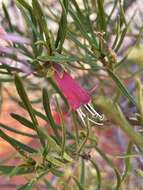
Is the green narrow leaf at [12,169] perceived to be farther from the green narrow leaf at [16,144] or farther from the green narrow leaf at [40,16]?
the green narrow leaf at [40,16]

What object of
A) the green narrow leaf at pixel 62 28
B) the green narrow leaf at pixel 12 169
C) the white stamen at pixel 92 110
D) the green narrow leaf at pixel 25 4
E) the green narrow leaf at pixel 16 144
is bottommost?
the green narrow leaf at pixel 12 169

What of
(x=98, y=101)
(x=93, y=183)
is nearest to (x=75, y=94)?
(x=98, y=101)

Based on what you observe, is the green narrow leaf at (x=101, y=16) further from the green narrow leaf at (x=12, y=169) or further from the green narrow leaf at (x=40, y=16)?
the green narrow leaf at (x=12, y=169)

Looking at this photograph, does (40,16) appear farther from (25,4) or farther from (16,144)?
(16,144)

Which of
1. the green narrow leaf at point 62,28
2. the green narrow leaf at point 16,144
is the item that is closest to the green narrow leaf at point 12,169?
the green narrow leaf at point 16,144

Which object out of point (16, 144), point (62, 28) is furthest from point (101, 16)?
point (16, 144)

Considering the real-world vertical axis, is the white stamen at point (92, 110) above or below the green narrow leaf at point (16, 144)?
above

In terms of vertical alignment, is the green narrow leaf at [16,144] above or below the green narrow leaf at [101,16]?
below

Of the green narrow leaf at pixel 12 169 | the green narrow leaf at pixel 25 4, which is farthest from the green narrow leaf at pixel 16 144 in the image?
the green narrow leaf at pixel 25 4

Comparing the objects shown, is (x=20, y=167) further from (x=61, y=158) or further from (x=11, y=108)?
(x=11, y=108)

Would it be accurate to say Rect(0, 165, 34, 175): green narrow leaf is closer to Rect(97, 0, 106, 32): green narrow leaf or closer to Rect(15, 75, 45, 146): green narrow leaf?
Rect(15, 75, 45, 146): green narrow leaf

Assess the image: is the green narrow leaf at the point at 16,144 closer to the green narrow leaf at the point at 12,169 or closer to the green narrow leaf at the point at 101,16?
the green narrow leaf at the point at 12,169
